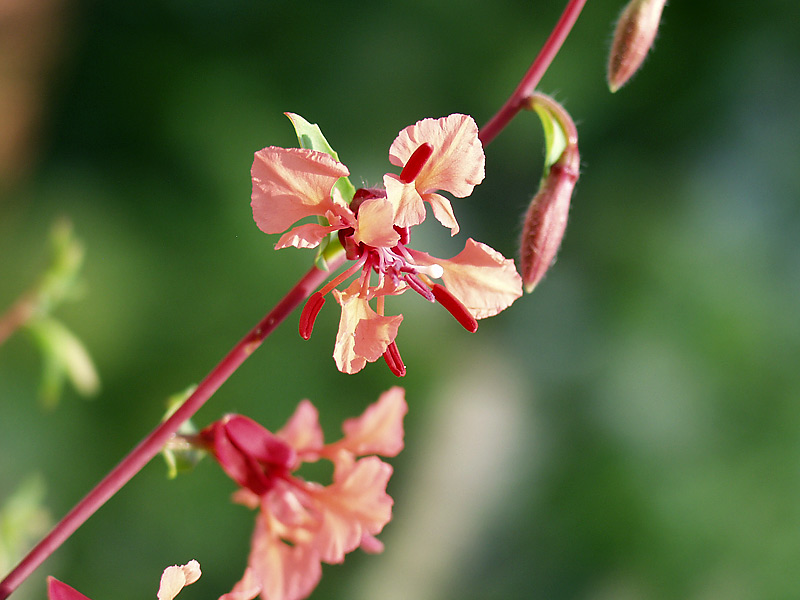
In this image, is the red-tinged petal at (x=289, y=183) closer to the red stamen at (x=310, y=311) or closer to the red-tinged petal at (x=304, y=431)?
the red stamen at (x=310, y=311)

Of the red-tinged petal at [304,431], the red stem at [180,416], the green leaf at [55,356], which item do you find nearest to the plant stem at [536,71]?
the red stem at [180,416]

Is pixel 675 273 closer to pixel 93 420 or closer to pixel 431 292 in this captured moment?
pixel 93 420

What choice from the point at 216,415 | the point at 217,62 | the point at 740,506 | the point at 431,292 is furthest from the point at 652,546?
the point at 431,292

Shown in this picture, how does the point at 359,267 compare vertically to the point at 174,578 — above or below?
above

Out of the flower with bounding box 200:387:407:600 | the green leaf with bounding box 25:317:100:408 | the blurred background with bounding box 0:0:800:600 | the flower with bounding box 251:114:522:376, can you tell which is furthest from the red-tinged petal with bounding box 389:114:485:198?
the blurred background with bounding box 0:0:800:600

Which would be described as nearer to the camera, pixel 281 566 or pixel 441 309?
pixel 281 566

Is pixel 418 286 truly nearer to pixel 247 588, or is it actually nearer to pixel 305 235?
pixel 305 235

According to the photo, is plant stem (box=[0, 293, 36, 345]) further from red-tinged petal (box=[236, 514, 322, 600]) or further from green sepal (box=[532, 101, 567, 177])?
green sepal (box=[532, 101, 567, 177])

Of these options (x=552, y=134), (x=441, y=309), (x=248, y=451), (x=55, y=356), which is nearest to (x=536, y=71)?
(x=552, y=134)
